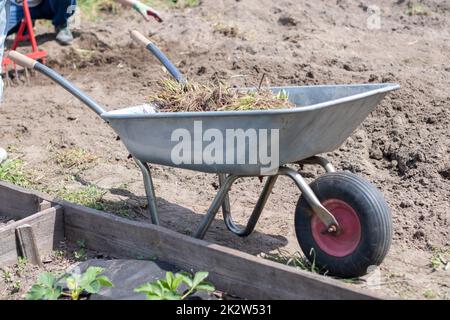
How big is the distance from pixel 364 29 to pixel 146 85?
89.0 inches

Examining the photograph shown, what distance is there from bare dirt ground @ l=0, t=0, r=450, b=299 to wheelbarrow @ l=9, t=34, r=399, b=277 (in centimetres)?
30

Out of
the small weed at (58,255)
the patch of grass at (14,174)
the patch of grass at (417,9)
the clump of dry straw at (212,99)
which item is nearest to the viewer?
the clump of dry straw at (212,99)

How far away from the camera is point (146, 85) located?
604cm

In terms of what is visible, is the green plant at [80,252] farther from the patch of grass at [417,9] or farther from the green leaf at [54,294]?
the patch of grass at [417,9]

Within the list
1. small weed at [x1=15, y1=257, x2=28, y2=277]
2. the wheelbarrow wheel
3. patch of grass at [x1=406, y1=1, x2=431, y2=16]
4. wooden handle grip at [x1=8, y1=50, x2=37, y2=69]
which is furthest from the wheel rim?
patch of grass at [x1=406, y1=1, x2=431, y2=16]

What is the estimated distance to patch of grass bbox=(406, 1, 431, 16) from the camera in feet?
23.7

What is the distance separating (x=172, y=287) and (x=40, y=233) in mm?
1091

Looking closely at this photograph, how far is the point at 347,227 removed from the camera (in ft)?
10.6

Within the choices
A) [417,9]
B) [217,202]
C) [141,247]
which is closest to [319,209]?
[217,202]

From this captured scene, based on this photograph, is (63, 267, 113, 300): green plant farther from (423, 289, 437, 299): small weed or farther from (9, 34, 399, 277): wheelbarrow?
(423, 289, 437, 299): small weed

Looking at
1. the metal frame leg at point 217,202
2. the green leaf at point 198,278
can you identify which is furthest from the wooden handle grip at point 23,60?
the green leaf at point 198,278

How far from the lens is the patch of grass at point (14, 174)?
4.73 meters

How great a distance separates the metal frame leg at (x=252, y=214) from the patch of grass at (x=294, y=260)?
0.16m
